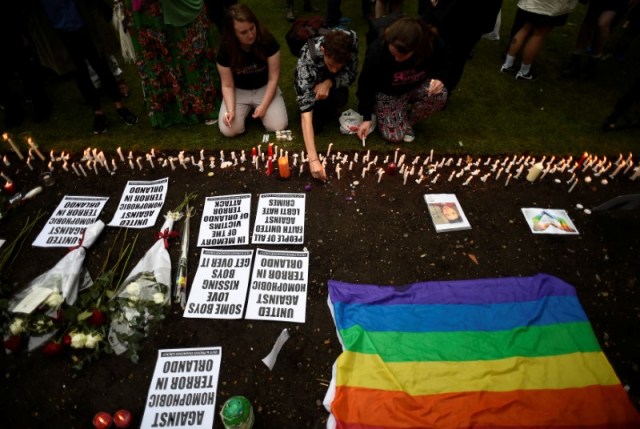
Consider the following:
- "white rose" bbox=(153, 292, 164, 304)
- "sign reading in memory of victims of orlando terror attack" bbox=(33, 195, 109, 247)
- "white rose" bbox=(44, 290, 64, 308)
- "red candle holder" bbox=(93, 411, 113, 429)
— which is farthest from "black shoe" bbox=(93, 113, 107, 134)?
"red candle holder" bbox=(93, 411, 113, 429)

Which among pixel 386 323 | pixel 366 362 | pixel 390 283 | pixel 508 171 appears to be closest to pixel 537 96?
pixel 508 171

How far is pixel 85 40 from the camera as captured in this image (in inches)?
147

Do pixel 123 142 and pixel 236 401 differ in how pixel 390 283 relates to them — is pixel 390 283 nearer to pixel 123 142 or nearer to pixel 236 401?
pixel 236 401

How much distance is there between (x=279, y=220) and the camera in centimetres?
331

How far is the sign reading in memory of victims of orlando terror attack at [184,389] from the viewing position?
7.25ft

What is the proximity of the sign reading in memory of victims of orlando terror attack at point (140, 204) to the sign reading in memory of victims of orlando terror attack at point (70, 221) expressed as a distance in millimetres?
221

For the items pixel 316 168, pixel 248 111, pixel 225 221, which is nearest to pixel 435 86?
pixel 316 168

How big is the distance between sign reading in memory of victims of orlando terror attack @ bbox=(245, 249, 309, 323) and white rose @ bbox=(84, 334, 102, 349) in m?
1.01

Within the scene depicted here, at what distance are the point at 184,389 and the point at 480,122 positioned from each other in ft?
14.7

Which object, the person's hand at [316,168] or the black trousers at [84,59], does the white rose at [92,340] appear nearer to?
the person's hand at [316,168]

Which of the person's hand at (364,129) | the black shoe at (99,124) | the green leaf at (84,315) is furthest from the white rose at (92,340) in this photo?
the person's hand at (364,129)

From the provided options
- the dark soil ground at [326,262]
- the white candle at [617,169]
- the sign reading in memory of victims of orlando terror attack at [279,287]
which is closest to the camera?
the dark soil ground at [326,262]

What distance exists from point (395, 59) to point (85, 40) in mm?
3321

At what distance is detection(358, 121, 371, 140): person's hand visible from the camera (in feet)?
13.0
